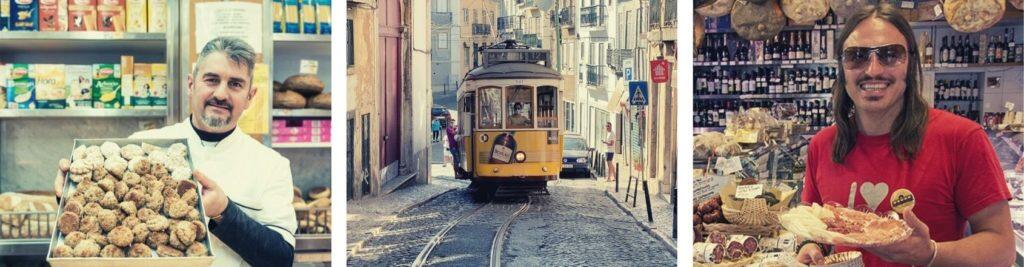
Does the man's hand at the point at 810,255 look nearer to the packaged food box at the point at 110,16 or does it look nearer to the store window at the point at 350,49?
the store window at the point at 350,49

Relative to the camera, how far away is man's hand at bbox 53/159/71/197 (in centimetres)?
548

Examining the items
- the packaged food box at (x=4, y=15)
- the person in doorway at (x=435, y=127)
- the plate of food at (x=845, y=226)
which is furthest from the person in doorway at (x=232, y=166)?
the plate of food at (x=845, y=226)

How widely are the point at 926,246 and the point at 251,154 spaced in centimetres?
300

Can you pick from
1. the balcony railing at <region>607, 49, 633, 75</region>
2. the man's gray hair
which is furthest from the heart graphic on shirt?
the man's gray hair

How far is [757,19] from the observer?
572cm

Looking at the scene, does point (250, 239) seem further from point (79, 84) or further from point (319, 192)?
point (79, 84)

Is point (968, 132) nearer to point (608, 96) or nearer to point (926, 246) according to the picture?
point (926, 246)

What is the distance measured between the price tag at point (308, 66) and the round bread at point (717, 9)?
183 centimetres

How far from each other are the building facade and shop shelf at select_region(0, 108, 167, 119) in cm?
91

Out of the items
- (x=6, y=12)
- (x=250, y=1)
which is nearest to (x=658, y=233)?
(x=250, y=1)

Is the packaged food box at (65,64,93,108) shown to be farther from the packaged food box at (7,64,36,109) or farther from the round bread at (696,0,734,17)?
the round bread at (696,0,734,17)

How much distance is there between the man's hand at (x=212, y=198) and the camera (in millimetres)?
5469

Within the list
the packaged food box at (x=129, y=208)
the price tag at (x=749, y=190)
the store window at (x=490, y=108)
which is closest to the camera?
the packaged food box at (x=129, y=208)

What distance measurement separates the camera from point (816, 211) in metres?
5.45
